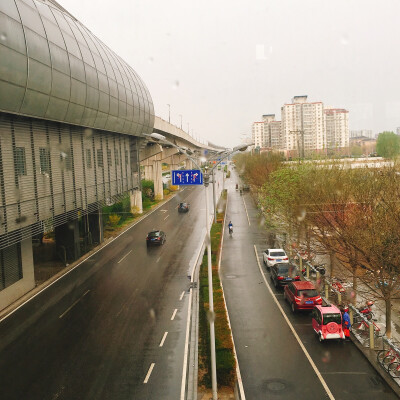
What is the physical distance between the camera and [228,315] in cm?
1714

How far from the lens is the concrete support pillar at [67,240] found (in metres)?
25.9

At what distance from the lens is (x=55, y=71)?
18453 mm

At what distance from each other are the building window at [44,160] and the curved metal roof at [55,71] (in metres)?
1.69

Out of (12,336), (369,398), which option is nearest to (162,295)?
(12,336)

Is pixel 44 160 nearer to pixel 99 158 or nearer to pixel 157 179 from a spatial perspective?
pixel 99 158

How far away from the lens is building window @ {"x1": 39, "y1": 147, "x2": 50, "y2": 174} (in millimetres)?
19938

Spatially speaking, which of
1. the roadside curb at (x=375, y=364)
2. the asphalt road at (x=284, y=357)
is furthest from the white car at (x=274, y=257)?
the roadside curb at (x=375, y=364)

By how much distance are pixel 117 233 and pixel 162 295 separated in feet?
57.6

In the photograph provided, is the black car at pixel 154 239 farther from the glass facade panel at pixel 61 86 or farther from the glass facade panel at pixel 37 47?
the glass facade panel at pixel 37 47

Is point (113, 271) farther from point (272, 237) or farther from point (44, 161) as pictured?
point (272, 237)

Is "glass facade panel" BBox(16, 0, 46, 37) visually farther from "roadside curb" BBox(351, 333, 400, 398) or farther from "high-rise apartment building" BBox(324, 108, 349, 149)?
"high-rise apartment building" BBox(324, 108, 349, 149)

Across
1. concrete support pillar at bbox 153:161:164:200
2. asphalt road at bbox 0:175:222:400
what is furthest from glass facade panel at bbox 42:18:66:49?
concrete support pillar at bbox 153:161:164:200

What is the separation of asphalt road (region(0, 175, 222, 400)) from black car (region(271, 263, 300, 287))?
462 centimetres

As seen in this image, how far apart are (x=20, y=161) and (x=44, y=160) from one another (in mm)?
2259
